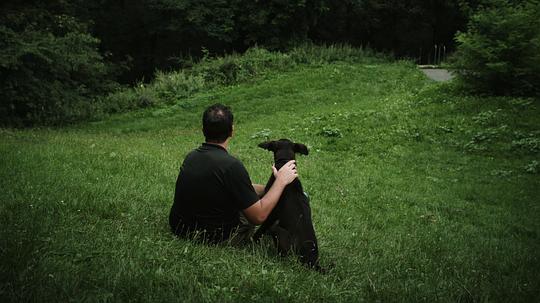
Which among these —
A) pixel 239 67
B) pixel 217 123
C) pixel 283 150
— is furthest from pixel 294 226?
pixel 239 67

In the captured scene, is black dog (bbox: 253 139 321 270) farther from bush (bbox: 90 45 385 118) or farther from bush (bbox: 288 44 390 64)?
bush (bbox: 288 44 390 64)

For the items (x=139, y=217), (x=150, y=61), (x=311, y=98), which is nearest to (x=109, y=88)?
(x=311, y=98)

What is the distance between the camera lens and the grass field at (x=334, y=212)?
3799 millimetres

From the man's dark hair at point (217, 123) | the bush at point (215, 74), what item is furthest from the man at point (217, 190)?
the bush at point (215, 74)

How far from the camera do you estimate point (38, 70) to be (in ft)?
65.7

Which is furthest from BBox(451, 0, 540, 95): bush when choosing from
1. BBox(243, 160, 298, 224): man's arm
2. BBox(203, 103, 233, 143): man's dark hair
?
BBox(203, 103, 233, 143): man's dark hair

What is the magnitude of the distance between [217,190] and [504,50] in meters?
15.7

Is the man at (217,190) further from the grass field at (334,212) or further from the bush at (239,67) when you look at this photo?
the bush at (239,67)

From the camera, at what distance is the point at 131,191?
7.26 meters

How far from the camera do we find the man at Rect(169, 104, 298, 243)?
492cm

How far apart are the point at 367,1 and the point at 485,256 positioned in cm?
4816

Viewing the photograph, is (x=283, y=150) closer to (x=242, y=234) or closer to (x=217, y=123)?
(x=217, y=123)

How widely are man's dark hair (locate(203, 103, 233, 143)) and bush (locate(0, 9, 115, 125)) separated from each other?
1542 centimetres

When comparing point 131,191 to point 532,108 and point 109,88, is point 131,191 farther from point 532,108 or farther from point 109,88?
point 109,88
